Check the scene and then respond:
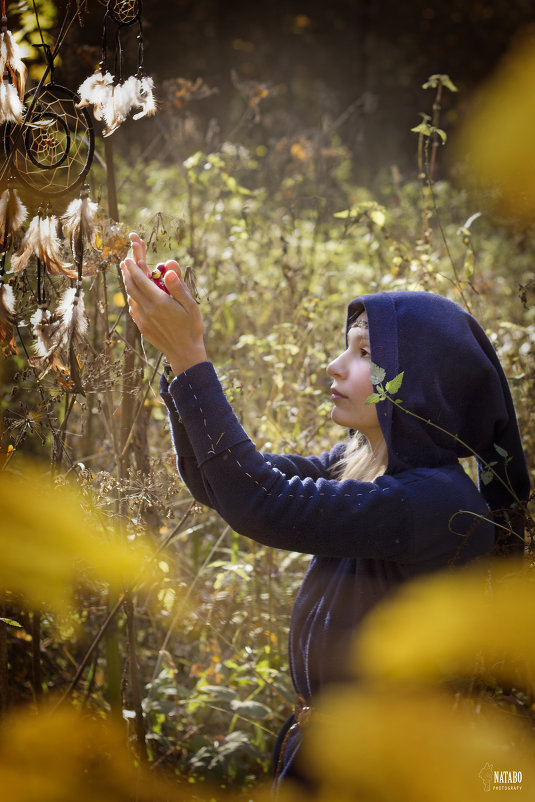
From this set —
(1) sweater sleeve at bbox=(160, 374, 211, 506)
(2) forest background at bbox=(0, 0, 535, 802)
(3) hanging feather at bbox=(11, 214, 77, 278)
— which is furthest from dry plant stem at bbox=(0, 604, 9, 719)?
(3) hanging feather at bbox=(11, 214, 77, 278)

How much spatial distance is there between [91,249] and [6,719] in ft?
3.09

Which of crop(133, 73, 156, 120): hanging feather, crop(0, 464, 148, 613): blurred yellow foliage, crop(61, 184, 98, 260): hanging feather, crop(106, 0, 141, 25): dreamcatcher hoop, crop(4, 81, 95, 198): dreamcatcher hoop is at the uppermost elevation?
crop(106, 0, 141, 25): dreamcatcher hoop

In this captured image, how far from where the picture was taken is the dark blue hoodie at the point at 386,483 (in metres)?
1.21

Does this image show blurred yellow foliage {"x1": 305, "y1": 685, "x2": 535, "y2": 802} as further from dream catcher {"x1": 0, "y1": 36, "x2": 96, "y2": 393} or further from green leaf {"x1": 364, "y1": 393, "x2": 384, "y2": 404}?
dream catcher {"x1": 0, "y1": 36, "x2": 96, "y2": 393}

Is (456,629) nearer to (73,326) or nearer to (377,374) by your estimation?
(377,374)

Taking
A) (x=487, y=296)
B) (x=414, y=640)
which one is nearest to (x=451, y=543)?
(x=414, y=640)

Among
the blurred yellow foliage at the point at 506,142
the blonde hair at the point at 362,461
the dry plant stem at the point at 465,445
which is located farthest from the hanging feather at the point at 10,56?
the blurred yellow foliage at the point at 506,142

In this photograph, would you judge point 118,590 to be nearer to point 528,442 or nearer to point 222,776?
point 222,776

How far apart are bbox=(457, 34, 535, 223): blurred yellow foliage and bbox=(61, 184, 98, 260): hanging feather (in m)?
1.62

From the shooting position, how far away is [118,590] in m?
1.63

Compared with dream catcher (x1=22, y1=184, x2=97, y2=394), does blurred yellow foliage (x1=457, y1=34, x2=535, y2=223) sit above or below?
above

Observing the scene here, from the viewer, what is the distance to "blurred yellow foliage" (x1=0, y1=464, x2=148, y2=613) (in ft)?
4.72

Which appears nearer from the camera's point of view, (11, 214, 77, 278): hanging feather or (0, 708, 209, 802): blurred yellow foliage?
(11, 214, 77, 278): hanging feather

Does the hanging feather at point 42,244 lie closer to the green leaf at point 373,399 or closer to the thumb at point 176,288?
the thumb at point 176,288
